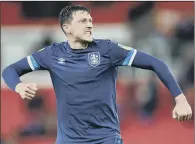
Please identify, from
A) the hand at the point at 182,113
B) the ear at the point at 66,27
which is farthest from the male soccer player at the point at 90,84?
the hand at the point at 182,113

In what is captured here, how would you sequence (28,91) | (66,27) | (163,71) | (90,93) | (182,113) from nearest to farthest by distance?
(182,113), (28,91), (163,71), (90,93), (66,27)

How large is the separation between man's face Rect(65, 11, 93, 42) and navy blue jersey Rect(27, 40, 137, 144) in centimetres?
11

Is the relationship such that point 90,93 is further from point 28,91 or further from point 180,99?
point 180,99

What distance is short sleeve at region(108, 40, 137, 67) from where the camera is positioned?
18.6 ft

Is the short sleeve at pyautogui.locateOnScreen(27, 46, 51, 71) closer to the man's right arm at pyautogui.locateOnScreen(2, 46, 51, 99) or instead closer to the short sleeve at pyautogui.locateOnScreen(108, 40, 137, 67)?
the man's right arm at pyautogui.locateOnScreen(2, 46, 51, 99)

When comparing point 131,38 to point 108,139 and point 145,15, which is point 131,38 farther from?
point 108,139

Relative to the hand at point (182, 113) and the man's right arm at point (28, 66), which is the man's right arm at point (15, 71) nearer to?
the man's right arm at point (28, 66)

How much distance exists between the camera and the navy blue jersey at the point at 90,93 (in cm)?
568

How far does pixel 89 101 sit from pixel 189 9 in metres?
8.77

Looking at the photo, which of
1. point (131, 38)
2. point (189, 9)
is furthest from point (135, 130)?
point (189, 9)

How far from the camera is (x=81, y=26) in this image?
19.3 ft

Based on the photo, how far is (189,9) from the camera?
14.1 m

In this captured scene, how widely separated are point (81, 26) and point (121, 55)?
18.1 inches

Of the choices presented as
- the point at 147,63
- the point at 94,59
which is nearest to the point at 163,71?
the point at 147,63
